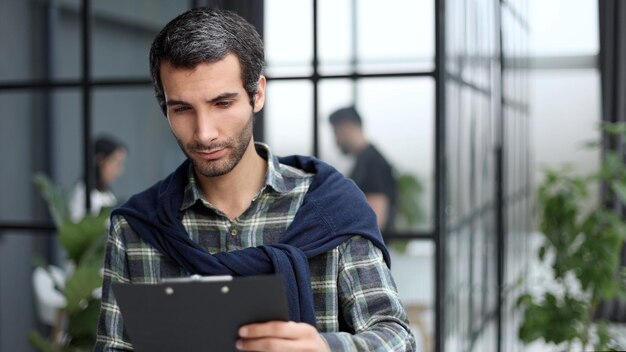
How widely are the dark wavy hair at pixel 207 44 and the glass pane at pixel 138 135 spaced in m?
3.03

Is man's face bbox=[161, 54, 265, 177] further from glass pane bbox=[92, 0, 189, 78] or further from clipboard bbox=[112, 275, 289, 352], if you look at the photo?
glass pane bbox=[92, 0, 189, 78]

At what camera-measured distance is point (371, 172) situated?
12.5 ft

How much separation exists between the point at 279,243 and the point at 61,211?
1959 millimetres

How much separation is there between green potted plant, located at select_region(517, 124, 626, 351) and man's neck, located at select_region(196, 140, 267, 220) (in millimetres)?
2525

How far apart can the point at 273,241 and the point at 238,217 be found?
2.6 inches

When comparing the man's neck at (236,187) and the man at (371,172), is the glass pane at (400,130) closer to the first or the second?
the man at (371,172)

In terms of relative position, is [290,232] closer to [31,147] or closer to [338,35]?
[338,35]

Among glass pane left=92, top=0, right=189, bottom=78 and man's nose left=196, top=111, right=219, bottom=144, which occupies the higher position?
glass pane left=92, top=0, right=189, bottom=78

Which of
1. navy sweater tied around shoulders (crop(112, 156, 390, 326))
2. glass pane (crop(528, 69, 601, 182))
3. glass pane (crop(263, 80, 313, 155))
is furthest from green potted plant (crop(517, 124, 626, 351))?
glass pane (crop(528, 69, 601, 182))

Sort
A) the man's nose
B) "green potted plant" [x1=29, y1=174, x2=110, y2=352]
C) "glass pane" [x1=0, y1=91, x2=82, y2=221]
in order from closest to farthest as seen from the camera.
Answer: the man's nose → "green potted plant" [x1=29, y1=174, x2=110, y2=352] → "glass pane" [x1=0, y1=91, x2=82, y2=221]

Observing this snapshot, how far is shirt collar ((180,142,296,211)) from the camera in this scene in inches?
55.2

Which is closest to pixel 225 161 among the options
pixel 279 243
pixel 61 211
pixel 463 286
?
pixel 279 243

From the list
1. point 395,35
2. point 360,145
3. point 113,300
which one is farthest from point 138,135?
point 113,300

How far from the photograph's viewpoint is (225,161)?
1.31m
